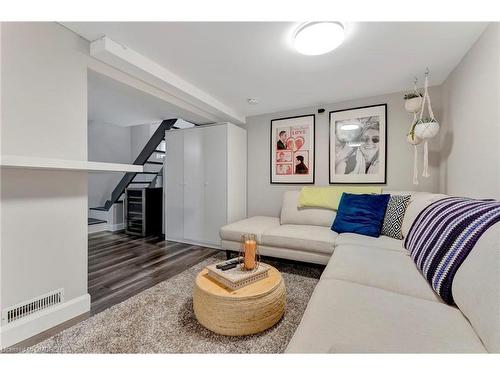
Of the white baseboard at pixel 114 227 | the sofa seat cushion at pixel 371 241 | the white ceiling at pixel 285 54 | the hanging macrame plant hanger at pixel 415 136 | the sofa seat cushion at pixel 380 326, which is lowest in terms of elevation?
the white baseboard at pixel 114 227

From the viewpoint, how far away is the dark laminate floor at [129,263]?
76.9 inches

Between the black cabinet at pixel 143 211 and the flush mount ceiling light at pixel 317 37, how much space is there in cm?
355

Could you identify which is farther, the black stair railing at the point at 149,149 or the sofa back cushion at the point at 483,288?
the black stair railing at the point at 149,149

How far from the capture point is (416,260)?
1384 millimetres

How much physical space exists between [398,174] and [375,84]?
3.65ft

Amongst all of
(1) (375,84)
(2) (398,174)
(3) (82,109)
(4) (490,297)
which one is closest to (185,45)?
(3) (82,109)

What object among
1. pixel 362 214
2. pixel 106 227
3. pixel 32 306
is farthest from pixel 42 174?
pixel 106 227

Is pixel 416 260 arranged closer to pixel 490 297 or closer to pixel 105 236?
pixel 490 297

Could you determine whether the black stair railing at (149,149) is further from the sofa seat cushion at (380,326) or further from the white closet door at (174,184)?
the sofa seat cushion at (380,326)

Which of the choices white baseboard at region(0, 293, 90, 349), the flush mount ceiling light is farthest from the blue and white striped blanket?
white baseboard at region(0, 293, 90, 349)

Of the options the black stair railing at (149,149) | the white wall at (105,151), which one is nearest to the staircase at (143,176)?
the black stair railing at (149,149)

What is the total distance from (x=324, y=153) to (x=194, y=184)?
6.59ft

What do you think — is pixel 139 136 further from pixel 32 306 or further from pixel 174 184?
pixel 32 306

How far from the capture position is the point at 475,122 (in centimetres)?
170
